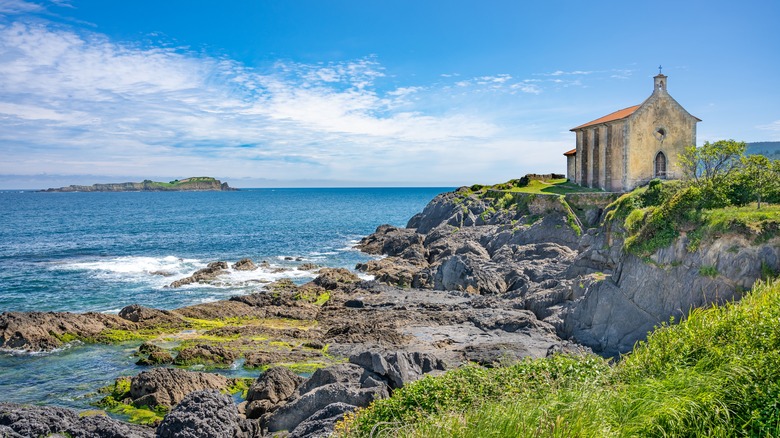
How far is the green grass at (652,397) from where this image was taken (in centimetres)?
791

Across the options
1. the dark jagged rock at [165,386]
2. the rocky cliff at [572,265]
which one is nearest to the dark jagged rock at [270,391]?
the dark jagged rock at [165,386]

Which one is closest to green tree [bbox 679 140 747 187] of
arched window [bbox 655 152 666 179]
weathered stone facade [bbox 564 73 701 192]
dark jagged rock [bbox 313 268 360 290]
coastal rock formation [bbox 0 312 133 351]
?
weathered stone facade [bbox 564 73 701 192]

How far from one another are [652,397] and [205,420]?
10900mm

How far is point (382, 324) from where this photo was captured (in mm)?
27984

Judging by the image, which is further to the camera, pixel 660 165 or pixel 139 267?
pixel 139 267

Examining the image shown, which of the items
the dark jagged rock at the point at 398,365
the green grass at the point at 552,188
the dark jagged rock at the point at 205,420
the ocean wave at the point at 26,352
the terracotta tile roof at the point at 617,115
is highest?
the terracotta tile roof at the point at 617,115

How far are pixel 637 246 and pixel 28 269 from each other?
4833 cm

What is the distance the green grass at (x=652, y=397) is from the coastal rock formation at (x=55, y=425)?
601cm

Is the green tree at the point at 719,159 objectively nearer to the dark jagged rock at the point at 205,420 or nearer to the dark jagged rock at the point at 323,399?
the dark jagged rock at the point at 323,399

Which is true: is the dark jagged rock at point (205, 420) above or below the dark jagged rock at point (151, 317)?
above

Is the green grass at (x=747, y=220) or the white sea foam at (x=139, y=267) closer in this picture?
the green grass at (x=747, y=220)

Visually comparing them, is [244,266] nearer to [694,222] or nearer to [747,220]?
[694,222]

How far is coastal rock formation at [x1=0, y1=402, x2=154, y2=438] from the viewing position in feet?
42.8

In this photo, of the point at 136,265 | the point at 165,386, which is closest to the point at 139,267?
the point at 136,265
